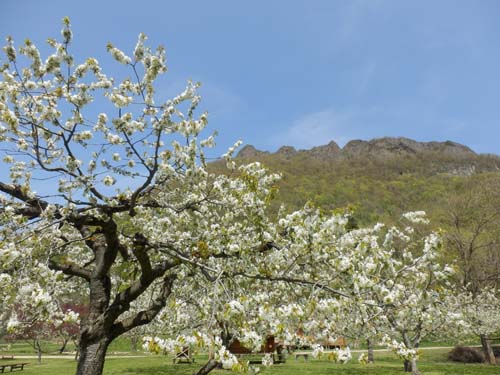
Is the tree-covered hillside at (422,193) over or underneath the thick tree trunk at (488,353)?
over

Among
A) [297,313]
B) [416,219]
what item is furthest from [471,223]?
[297,313]

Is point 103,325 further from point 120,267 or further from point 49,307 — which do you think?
point 49,307

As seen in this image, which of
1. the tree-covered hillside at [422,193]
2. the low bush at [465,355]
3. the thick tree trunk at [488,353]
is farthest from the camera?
the tree-covered hillside at [422,193]

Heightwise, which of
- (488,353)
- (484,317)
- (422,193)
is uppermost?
(422,193)

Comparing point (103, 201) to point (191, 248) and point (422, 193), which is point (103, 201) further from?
point (422, 193)

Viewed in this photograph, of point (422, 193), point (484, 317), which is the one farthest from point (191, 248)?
point (422, 193)

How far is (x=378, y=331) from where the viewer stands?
632 centimetres

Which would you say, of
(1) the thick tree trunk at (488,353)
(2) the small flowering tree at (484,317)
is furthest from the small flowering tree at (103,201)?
(1) the thick tree trunk at (488,353)

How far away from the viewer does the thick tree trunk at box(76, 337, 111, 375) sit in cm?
805

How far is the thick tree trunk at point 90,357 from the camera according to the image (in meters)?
8.05

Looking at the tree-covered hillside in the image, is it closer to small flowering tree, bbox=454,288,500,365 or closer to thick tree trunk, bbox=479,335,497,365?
small flowering tree, bbox=454,288,500,365

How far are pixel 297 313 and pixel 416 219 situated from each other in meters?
4.53

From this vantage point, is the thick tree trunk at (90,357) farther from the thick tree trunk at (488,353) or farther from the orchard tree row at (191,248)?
the thick tree trunk at (488,353)

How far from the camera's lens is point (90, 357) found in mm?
8109
